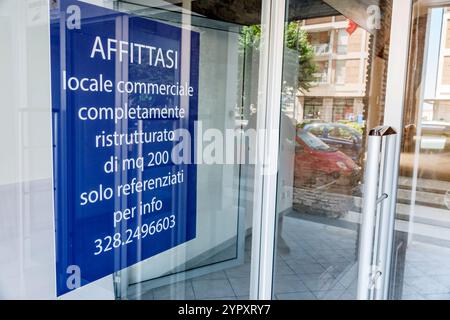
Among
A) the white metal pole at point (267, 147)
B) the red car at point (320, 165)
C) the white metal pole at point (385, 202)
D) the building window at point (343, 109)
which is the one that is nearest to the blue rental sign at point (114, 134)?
the white metal pole at point (267, 147)

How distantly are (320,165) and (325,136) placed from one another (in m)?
0.17

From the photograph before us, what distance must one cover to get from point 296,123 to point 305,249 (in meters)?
0.74

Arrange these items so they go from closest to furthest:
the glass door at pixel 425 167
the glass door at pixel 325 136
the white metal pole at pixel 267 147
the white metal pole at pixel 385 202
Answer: the white metal pole at pixel 385 202, the glass door at pixel 425 167, the glass door at pixel 325 136, the white metal pole at pixel 267 147

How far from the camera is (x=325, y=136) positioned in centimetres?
194

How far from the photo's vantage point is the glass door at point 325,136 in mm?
1796

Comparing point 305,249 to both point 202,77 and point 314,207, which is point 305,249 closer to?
point 314,207

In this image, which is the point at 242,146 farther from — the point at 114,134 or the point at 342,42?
the point at 114,134

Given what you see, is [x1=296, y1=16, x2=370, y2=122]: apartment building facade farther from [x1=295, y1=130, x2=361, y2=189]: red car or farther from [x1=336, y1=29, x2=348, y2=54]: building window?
[x1=295, y1=130, x2=361, y2=189]: red car

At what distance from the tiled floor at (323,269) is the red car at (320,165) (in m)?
0.24

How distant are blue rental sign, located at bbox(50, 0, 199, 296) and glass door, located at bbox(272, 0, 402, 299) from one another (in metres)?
0.56

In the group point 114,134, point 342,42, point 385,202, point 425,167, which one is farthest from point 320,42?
point 114,134

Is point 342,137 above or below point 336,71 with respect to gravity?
below

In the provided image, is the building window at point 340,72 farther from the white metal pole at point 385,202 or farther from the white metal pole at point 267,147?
the white metal pole at point 385,202

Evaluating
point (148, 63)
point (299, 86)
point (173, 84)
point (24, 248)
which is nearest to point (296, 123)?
point (299, 86)
